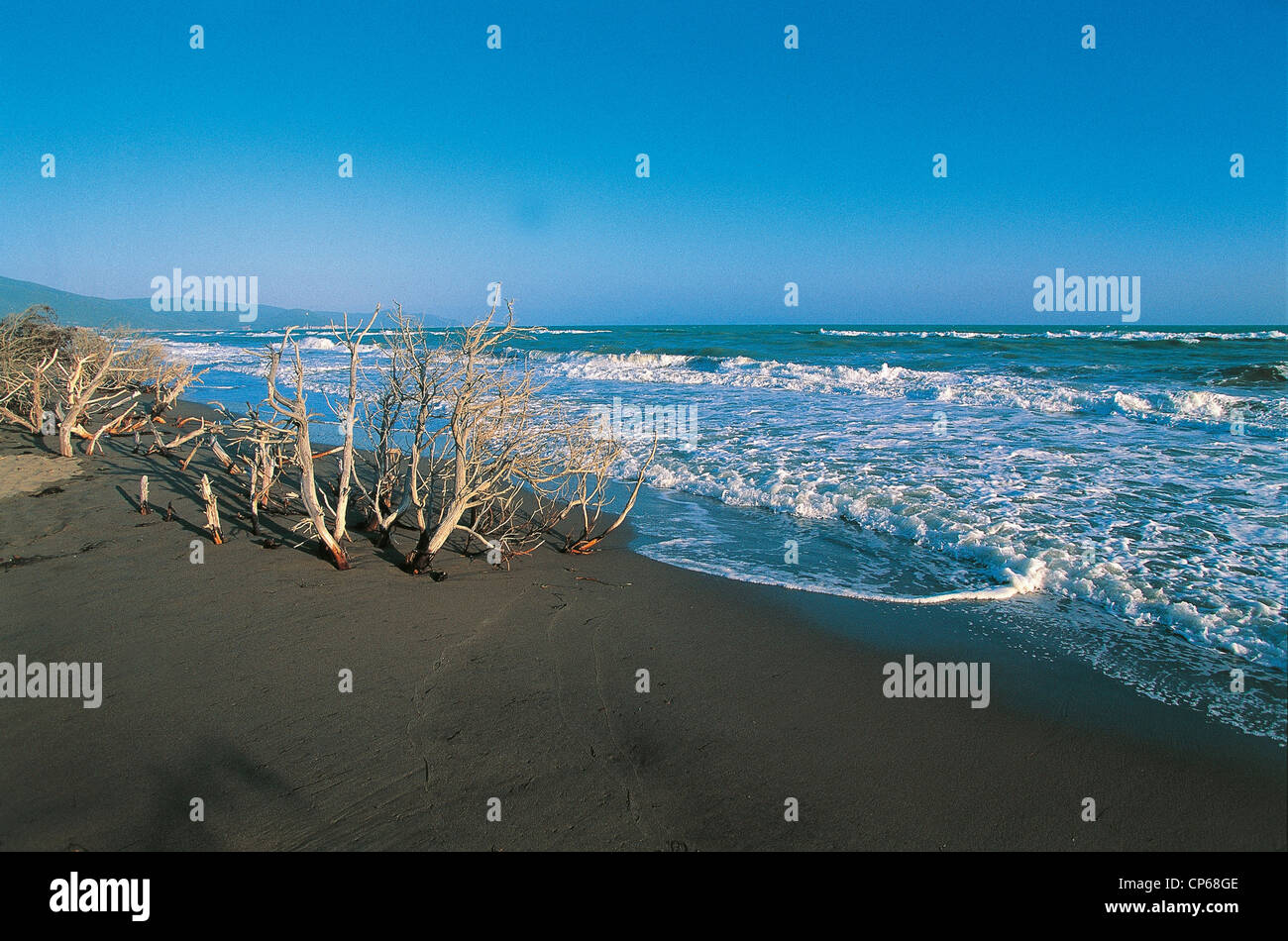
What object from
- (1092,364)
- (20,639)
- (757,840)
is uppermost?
(1092,364)

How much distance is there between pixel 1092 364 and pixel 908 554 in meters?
21.6

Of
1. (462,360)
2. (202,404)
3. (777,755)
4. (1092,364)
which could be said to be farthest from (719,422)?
(1092,364)

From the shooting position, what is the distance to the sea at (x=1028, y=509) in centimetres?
435

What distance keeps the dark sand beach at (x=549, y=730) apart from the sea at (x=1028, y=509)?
554 mm

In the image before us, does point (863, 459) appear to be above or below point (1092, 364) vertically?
below

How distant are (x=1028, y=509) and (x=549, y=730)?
232 inches

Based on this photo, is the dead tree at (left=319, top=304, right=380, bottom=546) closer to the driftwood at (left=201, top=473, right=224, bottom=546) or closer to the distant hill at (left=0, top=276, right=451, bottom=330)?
the driftwood at (left=201, top=473, right=224, bottom=546)

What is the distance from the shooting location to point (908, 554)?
5996 mm

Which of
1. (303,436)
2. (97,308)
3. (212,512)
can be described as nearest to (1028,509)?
(303,436)

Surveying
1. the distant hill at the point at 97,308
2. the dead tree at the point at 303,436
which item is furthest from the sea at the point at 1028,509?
the distant hill at the point at 97,308

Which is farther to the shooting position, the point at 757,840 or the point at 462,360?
Result: the point at 462,360

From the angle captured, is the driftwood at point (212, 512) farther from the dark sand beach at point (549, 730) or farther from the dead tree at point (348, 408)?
the dead tree at point (348, 408)

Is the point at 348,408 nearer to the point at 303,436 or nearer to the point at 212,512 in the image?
the point at 303,436
